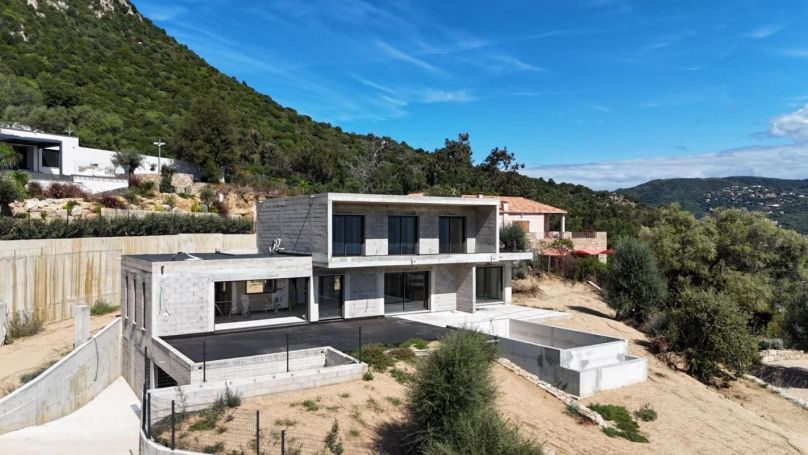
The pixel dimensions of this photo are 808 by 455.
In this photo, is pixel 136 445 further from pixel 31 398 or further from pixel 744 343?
pixel 744 343

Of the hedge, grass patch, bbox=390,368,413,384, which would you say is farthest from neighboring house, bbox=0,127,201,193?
grass patch, bbox=390,368,413,384

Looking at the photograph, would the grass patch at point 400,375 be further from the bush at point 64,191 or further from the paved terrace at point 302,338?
the bush at point 64,191

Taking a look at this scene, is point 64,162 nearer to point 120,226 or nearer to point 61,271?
point 120,226

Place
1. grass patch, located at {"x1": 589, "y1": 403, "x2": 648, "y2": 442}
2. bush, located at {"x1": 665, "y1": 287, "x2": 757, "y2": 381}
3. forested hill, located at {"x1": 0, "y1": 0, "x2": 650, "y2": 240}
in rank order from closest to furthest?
1. grass patch, located at {"x1": 589, "y1": 403, "x2": 648, "y2": 442}
2. bush, located at {"x1": 665, "y1": 287, "x2": 757, "y2": 381}
3. forested hill, located at {"x1": 0, "y1": 0, "x2": 650, "y2": 240}

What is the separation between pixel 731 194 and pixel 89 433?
170352 millimetres

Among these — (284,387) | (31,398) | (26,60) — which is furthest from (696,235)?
(26,60)

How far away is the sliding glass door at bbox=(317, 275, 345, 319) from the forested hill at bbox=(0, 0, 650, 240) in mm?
26612

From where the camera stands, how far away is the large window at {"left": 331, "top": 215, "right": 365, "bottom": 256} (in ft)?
84.0

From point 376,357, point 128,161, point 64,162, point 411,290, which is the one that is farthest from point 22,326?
point 128,161

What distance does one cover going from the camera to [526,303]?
1367 inches

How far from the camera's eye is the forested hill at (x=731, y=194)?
140m

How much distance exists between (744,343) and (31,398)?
26270 millimetres

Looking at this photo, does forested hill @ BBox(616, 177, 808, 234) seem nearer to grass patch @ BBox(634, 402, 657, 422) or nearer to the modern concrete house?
the modern concrete house

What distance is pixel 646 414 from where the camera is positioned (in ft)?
60.2
